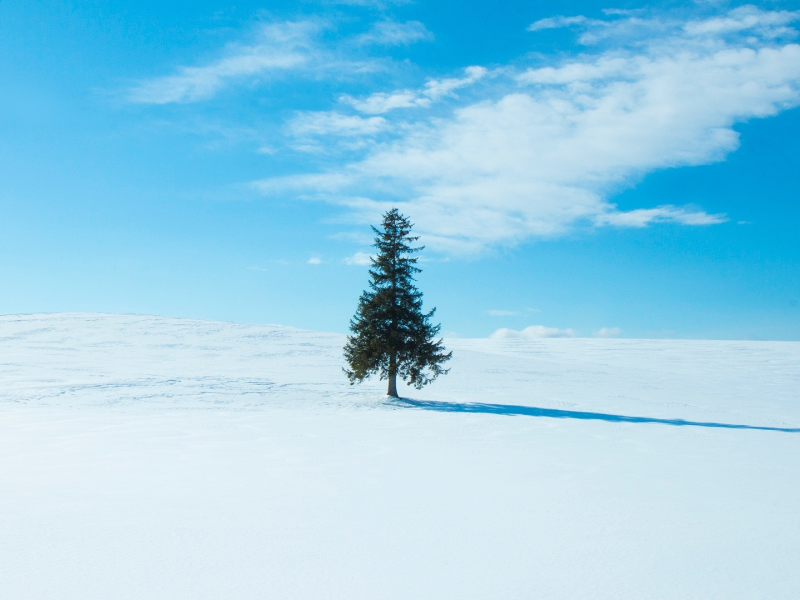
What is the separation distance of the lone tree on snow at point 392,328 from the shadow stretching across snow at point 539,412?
1913 mm

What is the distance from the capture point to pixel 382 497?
360 inches

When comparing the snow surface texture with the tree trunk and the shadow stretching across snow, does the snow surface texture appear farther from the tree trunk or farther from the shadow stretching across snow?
the tree trunk

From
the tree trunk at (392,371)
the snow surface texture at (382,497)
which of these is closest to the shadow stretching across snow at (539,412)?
the snow surface texture at (382,497)

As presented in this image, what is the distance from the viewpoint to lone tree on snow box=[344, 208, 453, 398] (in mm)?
27906

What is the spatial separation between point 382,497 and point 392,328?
63.5 feet

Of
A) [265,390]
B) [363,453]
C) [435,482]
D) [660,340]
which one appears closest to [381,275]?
[265,390]

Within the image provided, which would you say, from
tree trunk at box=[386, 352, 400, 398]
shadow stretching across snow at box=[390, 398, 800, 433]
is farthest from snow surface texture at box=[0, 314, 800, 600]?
tree trunk at box=[386, 352, 400, 398]

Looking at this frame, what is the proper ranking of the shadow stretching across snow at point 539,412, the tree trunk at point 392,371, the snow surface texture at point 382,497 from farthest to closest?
the tree trunk at point 392,371
the shadow stretching across snow at point 539,412
the snow surface texture at point 382,497

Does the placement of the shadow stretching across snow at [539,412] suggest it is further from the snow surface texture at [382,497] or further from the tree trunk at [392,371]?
the tree trunk at [392,371]

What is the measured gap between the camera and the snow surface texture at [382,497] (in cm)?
581

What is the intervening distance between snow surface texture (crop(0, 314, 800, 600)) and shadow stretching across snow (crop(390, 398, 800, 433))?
0.20 metres

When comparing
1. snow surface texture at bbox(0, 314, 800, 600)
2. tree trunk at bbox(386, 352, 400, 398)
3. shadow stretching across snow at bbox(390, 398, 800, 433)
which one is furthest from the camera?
tree trunk at bbox(386, 352, 400, 398)

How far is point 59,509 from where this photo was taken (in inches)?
315

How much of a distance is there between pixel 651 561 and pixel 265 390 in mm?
23941
